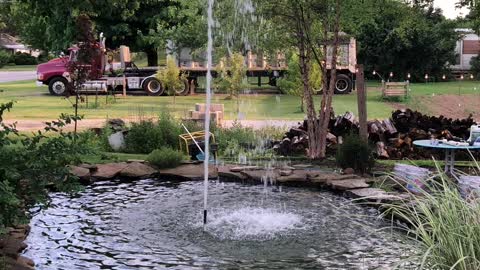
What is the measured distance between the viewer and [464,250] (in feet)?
10.4

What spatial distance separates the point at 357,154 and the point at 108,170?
3.73m

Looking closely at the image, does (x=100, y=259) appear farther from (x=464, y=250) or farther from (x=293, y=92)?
(x=293, y=92)

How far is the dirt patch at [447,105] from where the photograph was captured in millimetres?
18578

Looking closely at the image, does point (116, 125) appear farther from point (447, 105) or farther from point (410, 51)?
point (410, 51)

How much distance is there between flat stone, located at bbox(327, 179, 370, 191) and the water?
0.21 meters

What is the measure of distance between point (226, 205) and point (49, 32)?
23869mm

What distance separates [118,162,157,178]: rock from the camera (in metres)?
8.81

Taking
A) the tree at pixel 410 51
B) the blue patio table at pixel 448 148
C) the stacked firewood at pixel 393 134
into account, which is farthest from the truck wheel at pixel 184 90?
the blue patio table at pixel 448 148

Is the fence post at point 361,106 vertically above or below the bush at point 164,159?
above

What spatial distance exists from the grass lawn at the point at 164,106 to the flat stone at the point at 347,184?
6748mm

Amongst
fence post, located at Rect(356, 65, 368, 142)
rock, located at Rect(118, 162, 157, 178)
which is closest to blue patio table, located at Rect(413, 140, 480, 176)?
fence post, located at Rect(356, 65, 368, 142)

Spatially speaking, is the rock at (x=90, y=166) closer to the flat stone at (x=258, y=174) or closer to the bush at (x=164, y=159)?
the bush at (x=164, y=159)

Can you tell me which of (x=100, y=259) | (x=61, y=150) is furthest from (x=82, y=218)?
(x=61, y=150)

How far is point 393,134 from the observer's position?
10.8 m
